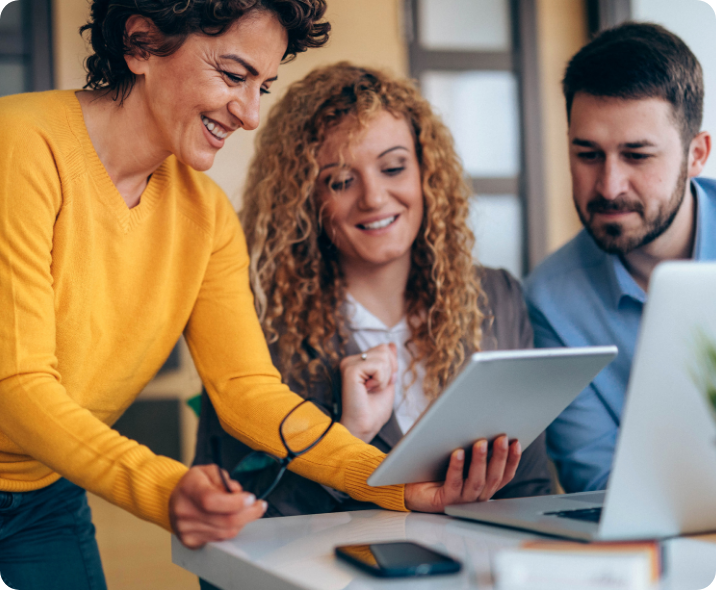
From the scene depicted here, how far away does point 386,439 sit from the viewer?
4.40 feet

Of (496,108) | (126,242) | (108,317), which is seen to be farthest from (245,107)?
(496,108)

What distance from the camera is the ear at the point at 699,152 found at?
1583mm

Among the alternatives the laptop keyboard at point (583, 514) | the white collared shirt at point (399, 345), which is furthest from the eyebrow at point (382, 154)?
the laptop keyboard at point (583, 514)

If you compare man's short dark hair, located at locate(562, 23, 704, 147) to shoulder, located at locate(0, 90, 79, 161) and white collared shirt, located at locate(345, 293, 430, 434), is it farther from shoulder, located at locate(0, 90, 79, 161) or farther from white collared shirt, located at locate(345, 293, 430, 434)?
shoulder, located at locate(0, 90, 79, 161)

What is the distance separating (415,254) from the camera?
1622mm

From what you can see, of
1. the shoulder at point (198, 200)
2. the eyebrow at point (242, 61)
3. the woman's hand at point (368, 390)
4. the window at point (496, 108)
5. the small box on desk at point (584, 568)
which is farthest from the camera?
the window at point (496, 108)

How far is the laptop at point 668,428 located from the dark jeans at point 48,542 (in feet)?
2.72

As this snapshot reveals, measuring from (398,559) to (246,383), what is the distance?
0.56m

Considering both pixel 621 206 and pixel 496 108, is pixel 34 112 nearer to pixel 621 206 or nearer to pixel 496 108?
pixel 621 206

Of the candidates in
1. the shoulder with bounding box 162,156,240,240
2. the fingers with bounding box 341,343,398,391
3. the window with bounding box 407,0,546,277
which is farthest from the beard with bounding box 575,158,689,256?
the window with bounding box 407,0,546,277

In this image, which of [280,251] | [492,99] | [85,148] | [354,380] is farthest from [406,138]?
[492,99]

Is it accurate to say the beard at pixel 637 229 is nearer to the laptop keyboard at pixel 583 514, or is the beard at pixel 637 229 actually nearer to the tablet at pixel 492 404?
the tablet at pixel 492 404

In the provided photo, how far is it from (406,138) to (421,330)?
1.44 ft

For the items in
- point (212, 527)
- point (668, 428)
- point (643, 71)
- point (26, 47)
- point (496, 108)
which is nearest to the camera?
point (668, 428)
